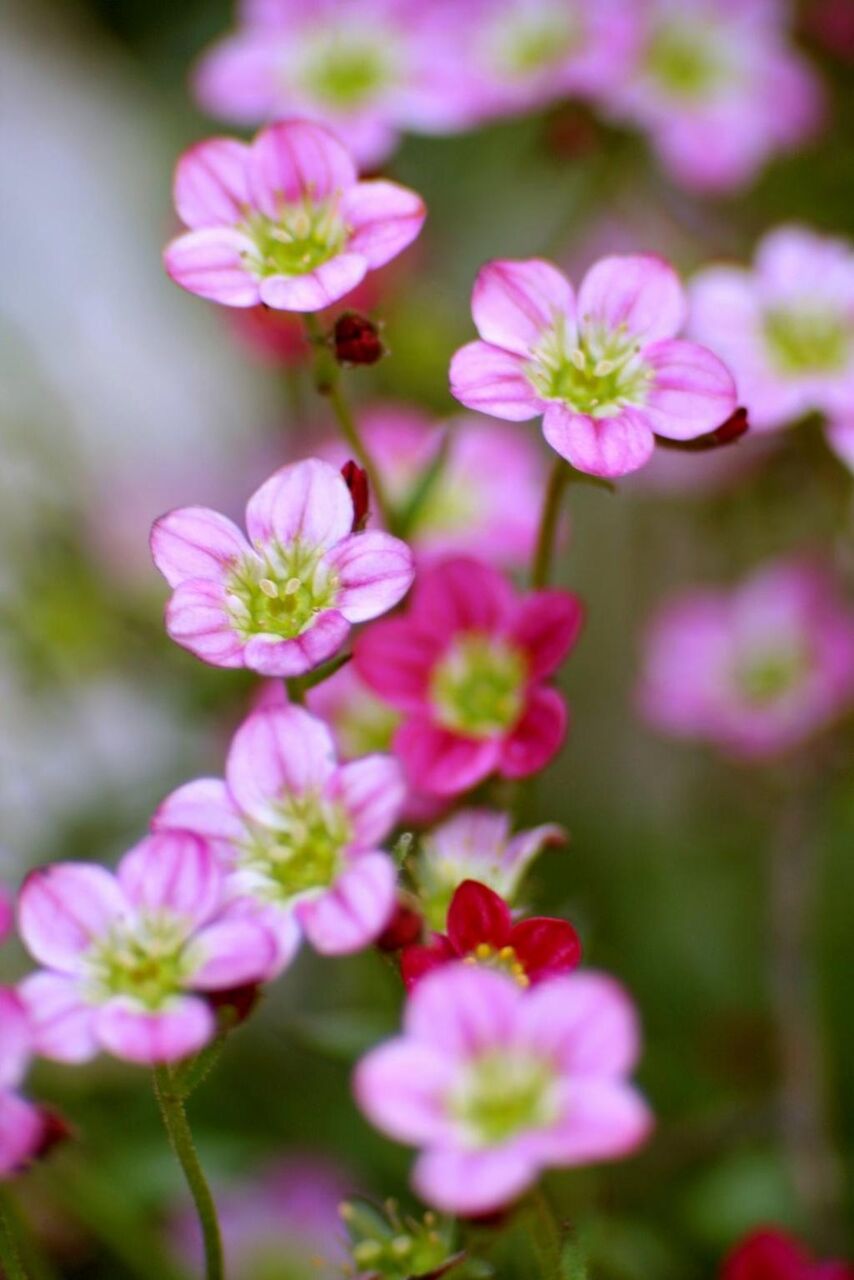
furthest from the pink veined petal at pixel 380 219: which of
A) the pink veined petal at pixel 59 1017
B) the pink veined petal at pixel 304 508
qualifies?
the pink veined petal at pixel 59 1017

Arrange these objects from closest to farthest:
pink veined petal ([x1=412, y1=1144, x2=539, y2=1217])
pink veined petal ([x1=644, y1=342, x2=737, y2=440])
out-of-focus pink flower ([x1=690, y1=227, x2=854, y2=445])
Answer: pink veined petal ([x1=412, y1=1144, x2=539, y2=1217]) → pink veined petal ([x1=644, y1=342, x2=737, y2=440]) → out-of-focus pink flower ([x1=690, y1=227, x2=854, y2=445])

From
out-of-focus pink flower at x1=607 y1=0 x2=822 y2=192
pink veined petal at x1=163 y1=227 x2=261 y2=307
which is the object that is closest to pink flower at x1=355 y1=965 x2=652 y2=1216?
pink veined petal at x1=163 y1=227 x2=261 y2=307

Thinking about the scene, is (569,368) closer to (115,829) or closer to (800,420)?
(800,420)

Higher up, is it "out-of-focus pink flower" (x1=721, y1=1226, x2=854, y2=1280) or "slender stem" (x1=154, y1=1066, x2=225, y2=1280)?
"slender stem" (x1=154, y1=1066, x2=225, y2=1280)

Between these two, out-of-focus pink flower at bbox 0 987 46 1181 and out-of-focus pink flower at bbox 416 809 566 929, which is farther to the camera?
out-of-focus pink flower at bbox 416 809 566 929

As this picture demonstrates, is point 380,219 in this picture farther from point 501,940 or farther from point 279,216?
point 501,940

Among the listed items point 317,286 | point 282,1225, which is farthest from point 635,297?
point 282,1225

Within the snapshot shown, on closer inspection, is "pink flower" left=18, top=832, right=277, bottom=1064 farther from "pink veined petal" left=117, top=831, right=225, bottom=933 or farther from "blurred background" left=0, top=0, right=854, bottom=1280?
Result: "blurred background" left=0, top=0, right=854, bottom=1280

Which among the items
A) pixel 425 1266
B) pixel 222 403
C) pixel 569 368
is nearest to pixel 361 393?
pixel 222 403
